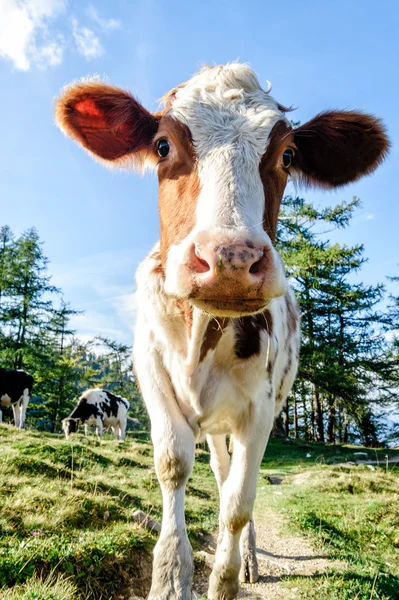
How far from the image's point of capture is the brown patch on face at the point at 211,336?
310 cm

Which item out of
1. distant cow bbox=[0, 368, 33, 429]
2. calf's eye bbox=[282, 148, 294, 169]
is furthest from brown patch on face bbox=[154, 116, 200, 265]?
distant cow bbox=[0, 368, 33, 429]

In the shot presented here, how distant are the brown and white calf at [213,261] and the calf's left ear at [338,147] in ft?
0.04

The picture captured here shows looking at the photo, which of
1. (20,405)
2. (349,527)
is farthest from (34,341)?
(349,527)

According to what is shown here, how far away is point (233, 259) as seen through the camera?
192cm

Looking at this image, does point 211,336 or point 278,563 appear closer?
point 211,336

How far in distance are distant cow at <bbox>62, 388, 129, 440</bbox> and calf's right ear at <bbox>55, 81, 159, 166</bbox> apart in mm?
15440

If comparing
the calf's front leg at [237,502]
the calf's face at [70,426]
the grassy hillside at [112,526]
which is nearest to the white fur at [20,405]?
the calf's face at [70,426]

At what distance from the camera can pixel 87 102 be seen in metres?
3.47

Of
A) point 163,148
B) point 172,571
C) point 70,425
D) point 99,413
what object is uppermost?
point 163,148

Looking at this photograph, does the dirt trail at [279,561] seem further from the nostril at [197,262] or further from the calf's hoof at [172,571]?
the nostril at [197,262]

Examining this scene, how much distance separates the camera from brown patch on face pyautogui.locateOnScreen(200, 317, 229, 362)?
3.10m

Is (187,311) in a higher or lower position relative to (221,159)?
lower

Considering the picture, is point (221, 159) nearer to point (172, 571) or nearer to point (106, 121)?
point (106, 121)

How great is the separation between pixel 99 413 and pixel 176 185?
17.3m
